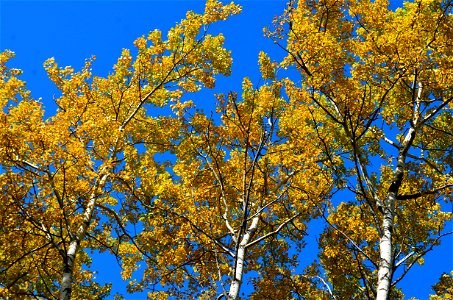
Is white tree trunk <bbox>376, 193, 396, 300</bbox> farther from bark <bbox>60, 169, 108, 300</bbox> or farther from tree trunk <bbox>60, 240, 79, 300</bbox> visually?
tree trunk <bbox>60, 240, 79, 300</bbox>

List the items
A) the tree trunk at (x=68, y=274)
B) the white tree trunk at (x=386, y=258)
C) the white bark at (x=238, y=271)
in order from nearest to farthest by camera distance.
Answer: the white tree trunk at (x=386, y=258) < the tree trunk at (x=68, y=274) < the white bark at (x=238, y=271)

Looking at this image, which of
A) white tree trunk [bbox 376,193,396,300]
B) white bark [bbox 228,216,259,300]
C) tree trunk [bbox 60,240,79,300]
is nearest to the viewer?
white tree trunk [bbox 376,193,396,300]

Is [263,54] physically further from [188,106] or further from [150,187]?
[150,187]

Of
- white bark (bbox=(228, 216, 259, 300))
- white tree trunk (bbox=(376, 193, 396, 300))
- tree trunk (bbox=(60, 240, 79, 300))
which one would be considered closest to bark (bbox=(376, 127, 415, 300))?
white tree trunk (bbox=(376, 193, 396, 300))

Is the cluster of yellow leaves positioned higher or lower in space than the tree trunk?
higher

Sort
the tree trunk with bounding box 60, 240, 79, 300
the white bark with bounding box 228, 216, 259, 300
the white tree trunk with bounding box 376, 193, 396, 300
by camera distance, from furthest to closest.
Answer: the white bark with bounding box 228, 216, 259, 300 → the tree trunk with bounding box 60, 240, 79, 300 → the white tree trunk with bounding box 376, 193, 396, 300

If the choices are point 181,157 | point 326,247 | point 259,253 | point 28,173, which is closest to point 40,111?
point 28,173

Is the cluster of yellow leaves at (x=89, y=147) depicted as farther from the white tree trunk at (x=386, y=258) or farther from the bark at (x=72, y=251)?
the white tree trunk at (x=386, y=258)

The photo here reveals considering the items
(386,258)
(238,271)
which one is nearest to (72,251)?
(238,271)

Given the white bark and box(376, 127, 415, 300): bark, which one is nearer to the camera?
box(376, 127, 415, 300): bark

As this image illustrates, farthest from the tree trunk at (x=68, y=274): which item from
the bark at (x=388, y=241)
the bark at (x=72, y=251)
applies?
the bark at (x=388, y=241)

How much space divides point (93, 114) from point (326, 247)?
21.4 feet

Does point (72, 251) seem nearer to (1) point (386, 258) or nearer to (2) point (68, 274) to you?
(2) point (68, 274)

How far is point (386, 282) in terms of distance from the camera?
720cm
